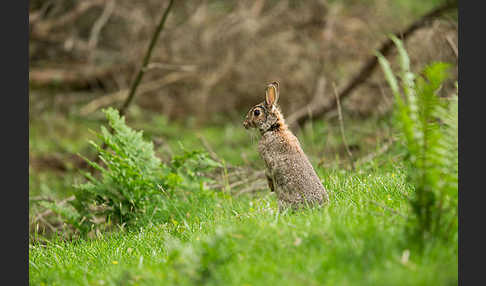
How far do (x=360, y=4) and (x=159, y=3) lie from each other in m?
6.44

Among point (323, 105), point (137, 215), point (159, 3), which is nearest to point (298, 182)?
point (137, 215)

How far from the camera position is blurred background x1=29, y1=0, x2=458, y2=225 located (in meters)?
14.7

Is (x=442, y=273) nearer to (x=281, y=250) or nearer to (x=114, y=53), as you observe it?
(x=281, y=250)

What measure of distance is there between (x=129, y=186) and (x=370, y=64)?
23.6 ft

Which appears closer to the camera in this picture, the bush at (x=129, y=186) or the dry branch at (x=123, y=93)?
the bush at (x=129, y=186)

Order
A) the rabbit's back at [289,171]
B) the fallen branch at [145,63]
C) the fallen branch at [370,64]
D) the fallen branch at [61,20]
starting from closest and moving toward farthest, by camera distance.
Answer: the rabbit's back at [289,171], the fallen branch at [145,63], the fallen branch at [370,64], the fallen branch at [61,20]

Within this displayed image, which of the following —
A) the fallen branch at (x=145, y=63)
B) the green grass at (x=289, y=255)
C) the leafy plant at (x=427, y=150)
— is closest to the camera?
the green grass at (x=289, y=255)

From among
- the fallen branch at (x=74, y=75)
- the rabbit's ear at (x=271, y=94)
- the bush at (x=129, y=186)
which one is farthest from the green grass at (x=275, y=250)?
the fallen branch at (x=74, y=75)

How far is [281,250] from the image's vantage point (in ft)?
14.0

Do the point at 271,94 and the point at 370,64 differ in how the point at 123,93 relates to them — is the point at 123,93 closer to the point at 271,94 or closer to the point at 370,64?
the point at 370,64

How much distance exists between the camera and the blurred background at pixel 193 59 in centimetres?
1472

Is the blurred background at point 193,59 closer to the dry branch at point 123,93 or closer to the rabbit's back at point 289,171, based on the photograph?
the dry branch at point 123,93

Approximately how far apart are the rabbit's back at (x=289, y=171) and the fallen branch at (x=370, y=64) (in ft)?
14.9

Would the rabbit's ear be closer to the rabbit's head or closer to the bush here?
the rabbit's head
